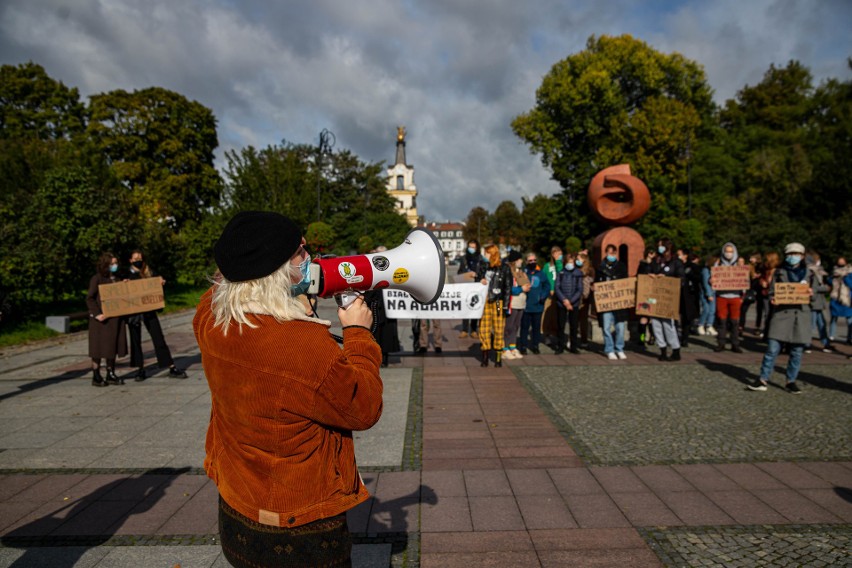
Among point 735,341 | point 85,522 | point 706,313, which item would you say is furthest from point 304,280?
point 706,313

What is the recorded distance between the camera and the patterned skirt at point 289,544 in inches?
63.4

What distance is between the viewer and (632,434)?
541 centimetres

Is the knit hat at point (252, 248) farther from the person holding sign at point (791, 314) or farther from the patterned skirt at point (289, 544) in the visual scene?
the person holding sign at point (791, 314)

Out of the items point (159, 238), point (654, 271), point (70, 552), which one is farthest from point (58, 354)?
point (159, 238)

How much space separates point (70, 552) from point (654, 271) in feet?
30.5

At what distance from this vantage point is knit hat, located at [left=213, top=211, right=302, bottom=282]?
155 cm

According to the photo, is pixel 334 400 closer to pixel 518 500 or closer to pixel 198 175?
pixel 518 500

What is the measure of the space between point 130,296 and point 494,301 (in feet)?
17.7

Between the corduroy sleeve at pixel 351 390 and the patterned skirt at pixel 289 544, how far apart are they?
1.19 feet

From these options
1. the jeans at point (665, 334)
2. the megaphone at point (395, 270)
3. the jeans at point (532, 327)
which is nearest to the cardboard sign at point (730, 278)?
the jeans at point (665, 334)

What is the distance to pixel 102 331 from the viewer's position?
7391mm

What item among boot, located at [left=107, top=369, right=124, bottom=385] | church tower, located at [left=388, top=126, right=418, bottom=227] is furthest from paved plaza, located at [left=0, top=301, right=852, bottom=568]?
church tower, located at [left=388, top=126, right=418, bottom=227]

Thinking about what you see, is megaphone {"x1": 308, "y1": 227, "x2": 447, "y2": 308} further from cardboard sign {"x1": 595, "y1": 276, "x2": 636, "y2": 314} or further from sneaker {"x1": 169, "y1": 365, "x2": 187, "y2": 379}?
cardboard sign {"x1": 595, "y1": 276, "x2": 636, "y2": 314}

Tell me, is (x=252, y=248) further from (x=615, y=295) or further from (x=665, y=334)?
(x=665, y=334)
